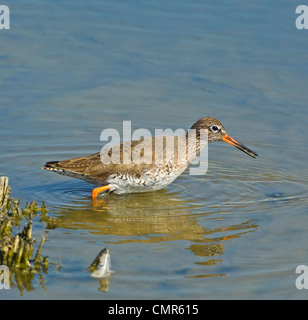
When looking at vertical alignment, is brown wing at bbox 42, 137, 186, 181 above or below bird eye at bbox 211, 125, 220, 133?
below

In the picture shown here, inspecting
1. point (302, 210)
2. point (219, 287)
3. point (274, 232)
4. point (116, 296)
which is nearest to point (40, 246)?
point (116, 296)

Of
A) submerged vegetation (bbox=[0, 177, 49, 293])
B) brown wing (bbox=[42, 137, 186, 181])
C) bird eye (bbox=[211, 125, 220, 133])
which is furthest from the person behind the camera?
bird eye (bbox=[211, 125, 220, 133])

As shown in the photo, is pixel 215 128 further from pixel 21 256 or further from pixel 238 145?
pixel 21 256

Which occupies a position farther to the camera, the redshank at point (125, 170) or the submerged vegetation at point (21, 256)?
the redshank at point (125, 170)

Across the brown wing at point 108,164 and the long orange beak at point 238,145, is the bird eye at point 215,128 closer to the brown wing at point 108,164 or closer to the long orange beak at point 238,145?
the long orange beak at point 238,145

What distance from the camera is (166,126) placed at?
536 inches

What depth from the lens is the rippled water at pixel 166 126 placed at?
8.70 m

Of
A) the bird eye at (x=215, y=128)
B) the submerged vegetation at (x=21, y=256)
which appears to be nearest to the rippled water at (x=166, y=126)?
the submerged vegetation at (x=21, y=256)

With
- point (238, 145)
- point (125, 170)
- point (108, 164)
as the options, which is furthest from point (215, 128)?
point (108, 164)

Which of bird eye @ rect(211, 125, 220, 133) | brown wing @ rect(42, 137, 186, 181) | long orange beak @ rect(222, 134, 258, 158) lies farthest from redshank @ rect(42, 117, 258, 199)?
Result: long orange beak @ rect(222, 134, 258, 158)

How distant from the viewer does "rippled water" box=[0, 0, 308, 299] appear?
8.70m

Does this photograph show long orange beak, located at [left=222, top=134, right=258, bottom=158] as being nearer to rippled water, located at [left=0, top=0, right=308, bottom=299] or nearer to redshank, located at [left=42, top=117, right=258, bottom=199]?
rippled water, located at [left=0, top=0, right=308, bottom=299]

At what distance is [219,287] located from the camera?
8266 millimetres

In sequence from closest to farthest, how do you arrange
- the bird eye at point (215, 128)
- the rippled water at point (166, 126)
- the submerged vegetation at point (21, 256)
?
the submerged vegetation at point (21, 256) < the rippled water at point (166, 126) < the bird eye at point (215, 128)
